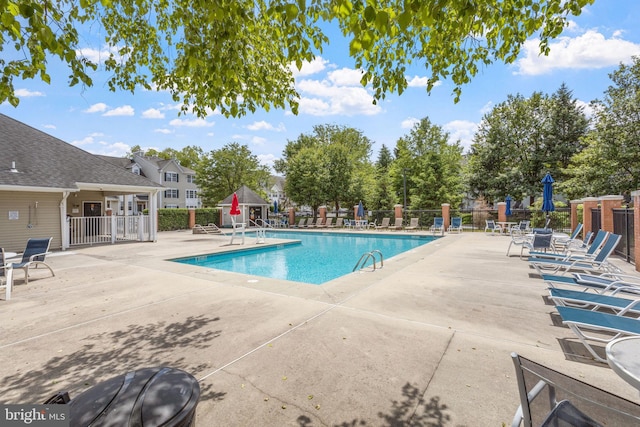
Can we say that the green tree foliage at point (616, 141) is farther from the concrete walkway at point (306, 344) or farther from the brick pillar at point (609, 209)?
the concrete walkway at point (306, 344)

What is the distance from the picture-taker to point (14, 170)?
12.4 m

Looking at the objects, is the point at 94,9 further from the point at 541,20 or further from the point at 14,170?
the point at 14,170

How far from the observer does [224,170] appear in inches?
1366

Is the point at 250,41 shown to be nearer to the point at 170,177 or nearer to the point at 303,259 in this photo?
the point at 303,259

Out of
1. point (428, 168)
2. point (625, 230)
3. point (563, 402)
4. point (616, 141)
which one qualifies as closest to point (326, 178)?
point (428, 168)

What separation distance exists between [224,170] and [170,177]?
10.3 metres

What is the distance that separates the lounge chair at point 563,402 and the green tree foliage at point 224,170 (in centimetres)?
3576

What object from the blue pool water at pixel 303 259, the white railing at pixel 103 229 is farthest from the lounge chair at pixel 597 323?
the white railing at pixel 103 229

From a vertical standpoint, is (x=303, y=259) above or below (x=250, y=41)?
below

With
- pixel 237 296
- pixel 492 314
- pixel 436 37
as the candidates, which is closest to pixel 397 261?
pixel 492 314

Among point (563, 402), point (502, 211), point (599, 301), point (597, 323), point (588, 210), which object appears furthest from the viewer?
point (502, 211)

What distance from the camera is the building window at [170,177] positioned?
128 feet

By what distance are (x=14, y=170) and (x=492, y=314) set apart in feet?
57.8

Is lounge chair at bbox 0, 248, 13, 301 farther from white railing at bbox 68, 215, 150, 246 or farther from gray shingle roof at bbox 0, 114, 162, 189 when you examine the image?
white railing at bbox 68, 215, 150, 246
